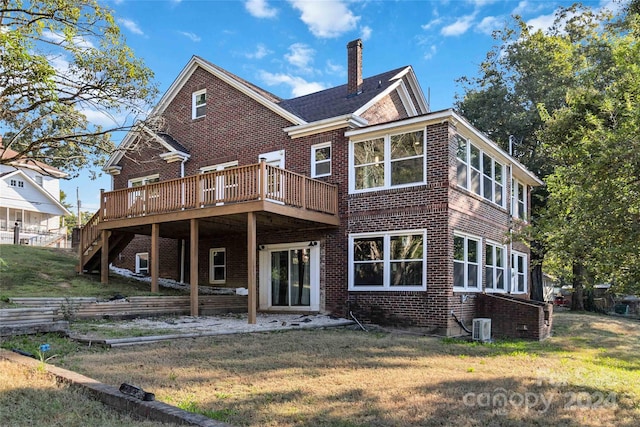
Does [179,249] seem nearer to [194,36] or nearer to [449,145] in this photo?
[194,36]

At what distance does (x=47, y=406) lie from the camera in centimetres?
518

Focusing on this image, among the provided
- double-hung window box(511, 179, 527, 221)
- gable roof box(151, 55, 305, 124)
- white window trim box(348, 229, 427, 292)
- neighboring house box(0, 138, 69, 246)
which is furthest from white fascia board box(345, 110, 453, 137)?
neighboring house box(0, 138, 69, 246)

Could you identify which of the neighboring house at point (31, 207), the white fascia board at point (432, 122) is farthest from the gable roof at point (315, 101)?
the neighboring house at point (31, 207)

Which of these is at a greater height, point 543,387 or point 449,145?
point 449,145

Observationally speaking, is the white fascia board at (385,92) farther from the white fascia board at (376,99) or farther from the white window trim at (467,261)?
the white window trim at (467,261)

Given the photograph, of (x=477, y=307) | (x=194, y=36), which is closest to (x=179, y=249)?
(x=194, y=36)

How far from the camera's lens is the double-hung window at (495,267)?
54.3 ft

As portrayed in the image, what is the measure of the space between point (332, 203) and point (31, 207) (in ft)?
115

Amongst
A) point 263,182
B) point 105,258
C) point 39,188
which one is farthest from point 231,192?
point 39,188

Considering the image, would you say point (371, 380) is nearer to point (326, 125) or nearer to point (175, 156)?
point (326, 125)

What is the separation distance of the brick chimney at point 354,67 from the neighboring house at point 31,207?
86.9ft

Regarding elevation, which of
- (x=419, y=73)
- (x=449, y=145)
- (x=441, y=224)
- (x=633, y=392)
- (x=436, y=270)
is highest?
(x=419, y=73)

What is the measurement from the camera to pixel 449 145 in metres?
13.7

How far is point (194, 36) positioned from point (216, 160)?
4.60 metres
